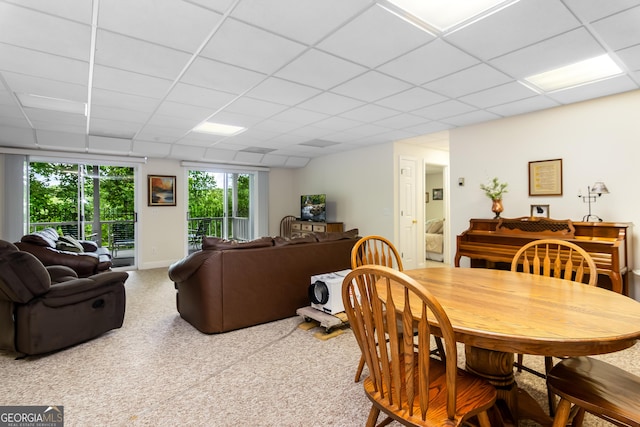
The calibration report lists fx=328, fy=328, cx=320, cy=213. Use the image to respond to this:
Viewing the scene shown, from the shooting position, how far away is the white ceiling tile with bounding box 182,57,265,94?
267cm

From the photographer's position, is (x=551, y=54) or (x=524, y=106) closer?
(x=551, y=54)

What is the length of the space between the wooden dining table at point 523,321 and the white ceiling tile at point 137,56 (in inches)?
94.6

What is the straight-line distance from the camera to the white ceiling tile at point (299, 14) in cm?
188

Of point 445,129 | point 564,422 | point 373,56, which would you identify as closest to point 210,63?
point 373,56

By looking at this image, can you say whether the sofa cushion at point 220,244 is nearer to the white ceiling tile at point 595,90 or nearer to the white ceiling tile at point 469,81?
the white ceiling tile at point 469,81

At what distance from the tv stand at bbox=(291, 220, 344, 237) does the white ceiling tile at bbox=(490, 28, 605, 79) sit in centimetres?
424

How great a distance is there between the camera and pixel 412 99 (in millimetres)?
3545

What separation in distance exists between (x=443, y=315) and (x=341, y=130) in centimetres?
420

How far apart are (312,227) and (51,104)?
4.58m

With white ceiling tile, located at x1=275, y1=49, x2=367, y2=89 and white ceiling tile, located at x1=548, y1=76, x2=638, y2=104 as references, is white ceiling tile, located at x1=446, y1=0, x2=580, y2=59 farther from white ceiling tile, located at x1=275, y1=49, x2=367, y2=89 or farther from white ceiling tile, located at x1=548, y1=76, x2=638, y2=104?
white ceiling tile, located at x1=548, y1=76, x2=638, y2=104

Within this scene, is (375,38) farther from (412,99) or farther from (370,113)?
(370,113)

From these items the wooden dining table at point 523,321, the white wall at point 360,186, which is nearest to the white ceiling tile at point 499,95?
the wooden dining table at point 523,321

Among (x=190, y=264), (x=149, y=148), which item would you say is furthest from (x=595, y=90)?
(x=149, y=148)

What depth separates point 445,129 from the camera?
4.90 meters
